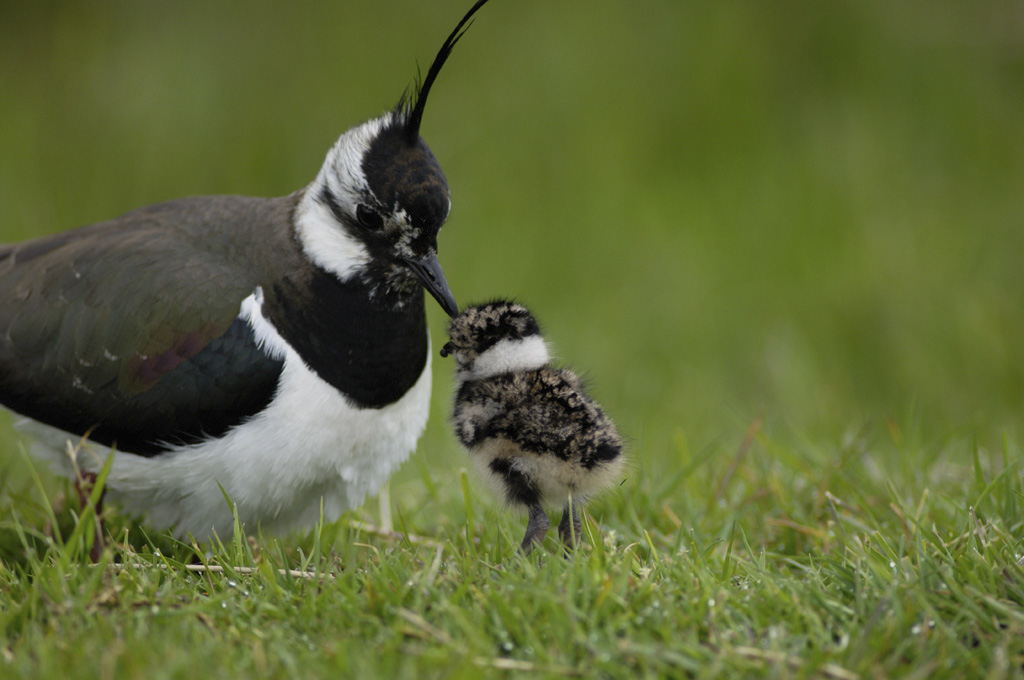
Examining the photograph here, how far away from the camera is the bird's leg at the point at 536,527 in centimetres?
364

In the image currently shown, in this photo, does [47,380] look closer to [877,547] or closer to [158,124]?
[877,547]

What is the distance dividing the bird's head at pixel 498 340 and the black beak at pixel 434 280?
0.12 meters

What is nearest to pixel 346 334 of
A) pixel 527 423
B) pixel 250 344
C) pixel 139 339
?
pixel 250 344

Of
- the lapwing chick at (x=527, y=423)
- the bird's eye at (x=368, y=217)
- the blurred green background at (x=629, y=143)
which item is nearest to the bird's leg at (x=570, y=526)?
the lapwing chick at (x=527, y=423)

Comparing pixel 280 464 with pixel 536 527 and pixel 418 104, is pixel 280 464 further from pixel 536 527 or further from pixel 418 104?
pixel 418 104

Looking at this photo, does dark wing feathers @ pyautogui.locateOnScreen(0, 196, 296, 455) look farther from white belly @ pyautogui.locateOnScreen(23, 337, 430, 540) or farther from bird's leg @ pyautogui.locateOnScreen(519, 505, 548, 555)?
bird's leg @ pyautogui.locateOnScreen(519, 505, 548, 555)

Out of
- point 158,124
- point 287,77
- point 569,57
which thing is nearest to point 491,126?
point 569,57

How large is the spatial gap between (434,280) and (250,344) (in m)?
0.77

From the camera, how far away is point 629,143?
924 cm

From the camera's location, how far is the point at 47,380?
4.03 m

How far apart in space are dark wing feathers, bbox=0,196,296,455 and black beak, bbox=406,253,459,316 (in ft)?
1.88

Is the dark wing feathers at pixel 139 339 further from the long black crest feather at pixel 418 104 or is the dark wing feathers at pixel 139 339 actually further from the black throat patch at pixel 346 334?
the long black crest feather at pixel 418 104

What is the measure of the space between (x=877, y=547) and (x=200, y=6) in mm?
8340

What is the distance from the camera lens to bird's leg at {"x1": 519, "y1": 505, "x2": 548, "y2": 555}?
3643 mm
